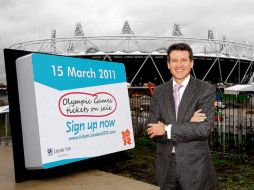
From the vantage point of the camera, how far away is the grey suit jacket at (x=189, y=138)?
2.46m

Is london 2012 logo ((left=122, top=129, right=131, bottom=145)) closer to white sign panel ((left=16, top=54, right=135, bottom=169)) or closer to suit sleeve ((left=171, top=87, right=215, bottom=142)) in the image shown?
white sign panel ((left=16, top=54, right=135, bottom=169))

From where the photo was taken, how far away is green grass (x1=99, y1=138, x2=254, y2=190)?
18.2 feet

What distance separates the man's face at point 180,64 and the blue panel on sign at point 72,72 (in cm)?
315

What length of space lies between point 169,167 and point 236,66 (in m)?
64.4

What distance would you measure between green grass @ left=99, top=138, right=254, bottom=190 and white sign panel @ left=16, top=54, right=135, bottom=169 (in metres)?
0.41

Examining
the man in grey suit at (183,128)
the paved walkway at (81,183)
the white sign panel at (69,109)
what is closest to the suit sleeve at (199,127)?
the man in grey suit at (183,128)

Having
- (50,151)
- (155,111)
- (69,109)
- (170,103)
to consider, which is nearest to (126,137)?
(69,109)

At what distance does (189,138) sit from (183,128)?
9 cm

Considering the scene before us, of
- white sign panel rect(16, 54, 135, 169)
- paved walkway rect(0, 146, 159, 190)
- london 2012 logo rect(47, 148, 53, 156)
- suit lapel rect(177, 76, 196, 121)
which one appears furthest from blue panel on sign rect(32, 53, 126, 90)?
suit lapel rect(177, 76, 196, 121)

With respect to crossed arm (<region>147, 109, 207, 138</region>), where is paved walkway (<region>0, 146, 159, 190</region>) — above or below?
below

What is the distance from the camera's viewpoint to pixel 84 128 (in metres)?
6.06

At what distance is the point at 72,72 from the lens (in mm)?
5980

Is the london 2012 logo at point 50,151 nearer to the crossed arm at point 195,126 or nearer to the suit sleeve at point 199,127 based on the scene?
the crossed arm at point 195,126

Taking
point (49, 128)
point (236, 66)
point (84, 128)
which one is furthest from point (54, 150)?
point (236, 66)
